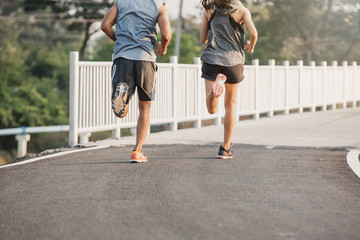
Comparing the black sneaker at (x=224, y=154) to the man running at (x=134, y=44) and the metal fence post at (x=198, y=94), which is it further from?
the metal fence post at (x=198, y=94)

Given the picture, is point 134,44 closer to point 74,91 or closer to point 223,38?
point 223,38

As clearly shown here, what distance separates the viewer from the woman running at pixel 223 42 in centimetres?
795

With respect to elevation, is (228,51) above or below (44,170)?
above

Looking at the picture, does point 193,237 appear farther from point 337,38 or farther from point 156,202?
point 337,38

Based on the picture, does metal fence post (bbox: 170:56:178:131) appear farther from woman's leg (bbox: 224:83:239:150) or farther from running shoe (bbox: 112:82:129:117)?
running shoe (bbox: 112:82:129:117)

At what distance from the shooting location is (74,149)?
955cm

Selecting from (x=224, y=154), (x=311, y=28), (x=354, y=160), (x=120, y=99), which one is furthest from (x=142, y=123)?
(x=311, y=28)

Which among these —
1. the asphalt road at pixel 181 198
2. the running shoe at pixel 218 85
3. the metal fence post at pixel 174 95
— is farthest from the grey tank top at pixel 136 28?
the metal fence post at pixel 174 95

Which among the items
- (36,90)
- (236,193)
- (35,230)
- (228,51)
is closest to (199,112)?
(228,51)

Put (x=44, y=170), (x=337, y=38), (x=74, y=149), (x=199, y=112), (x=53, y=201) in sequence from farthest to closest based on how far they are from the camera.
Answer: (x=337, y=38), (x=199, y=112), (x=74, y=149), (x=44, y=170), (x=53, y=201)

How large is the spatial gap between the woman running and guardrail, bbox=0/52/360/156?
2.78 metres

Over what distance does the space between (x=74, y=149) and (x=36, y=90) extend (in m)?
40.9

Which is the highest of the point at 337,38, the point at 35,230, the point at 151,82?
the point at 337,38

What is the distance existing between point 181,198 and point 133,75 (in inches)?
95.8
